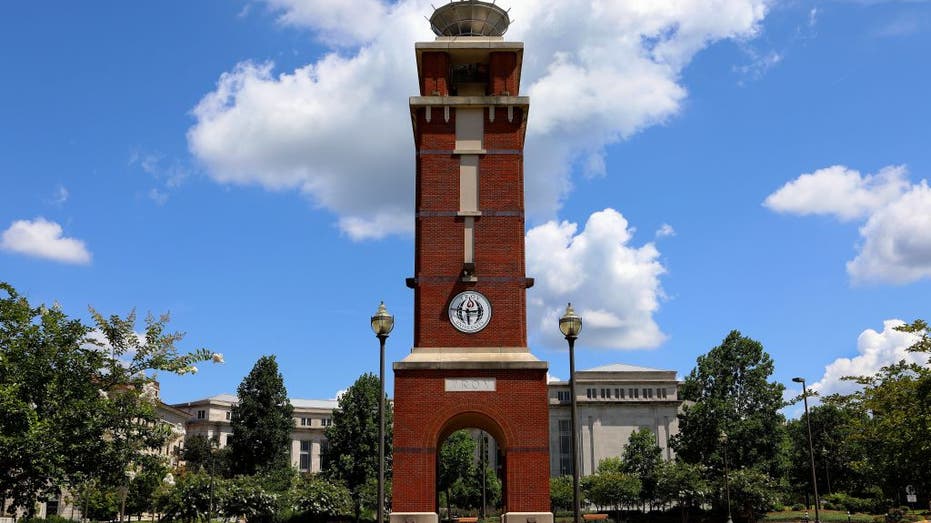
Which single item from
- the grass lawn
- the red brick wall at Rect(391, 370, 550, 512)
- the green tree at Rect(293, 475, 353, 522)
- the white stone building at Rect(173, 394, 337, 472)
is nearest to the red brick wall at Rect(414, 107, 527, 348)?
the red brick wall at Rect(391, 370, 550, 512)

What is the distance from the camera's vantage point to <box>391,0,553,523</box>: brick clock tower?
2756cm

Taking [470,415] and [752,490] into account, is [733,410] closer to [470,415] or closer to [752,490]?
[752,490]

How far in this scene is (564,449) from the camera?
11112 centimetres

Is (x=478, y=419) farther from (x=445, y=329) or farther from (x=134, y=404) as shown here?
(x=134, y=404)

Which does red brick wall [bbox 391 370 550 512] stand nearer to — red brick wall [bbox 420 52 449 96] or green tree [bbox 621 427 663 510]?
red brick wall [bbox 420 52 449 96]

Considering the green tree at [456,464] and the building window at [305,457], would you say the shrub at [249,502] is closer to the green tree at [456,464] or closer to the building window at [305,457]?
the green tree at [456,464]

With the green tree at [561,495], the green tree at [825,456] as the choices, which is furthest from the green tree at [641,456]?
the green tree at [825,456]

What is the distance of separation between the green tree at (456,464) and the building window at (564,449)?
24656 mm

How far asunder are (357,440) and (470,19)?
4776cm

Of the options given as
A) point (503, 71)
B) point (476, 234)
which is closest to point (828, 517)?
point (476, 234)

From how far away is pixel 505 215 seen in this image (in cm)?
3008

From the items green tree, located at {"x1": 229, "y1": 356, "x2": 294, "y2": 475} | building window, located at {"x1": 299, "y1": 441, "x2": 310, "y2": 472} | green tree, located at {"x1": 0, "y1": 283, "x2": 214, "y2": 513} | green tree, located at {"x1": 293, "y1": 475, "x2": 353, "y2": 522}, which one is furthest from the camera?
building window, located at {"x1": 299, "y1": 441, "x2": 310, "y2": 472}

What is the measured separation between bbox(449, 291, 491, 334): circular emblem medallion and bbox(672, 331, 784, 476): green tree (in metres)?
42.7

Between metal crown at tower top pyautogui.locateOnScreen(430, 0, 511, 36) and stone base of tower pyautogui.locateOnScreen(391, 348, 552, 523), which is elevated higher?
metal crown at tower top pyautogui.locateOnScreen(430, 0, 511, 36)
